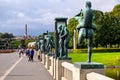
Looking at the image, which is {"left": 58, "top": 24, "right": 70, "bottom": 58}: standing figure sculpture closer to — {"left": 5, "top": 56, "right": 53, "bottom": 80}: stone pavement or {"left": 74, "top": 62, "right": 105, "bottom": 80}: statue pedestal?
{"left": 5, "top": 56, "right": 53, "bottom": 80}: stone pavement

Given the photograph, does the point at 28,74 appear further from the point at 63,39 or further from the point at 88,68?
the point at 88,68

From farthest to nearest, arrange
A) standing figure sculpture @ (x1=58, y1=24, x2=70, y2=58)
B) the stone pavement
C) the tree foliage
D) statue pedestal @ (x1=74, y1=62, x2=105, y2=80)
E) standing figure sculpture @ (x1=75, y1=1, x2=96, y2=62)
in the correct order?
the tree foliage, the stone pavement, standing figure sculpture @ (x1=58, y1=24, x2=70, y2=58), standing figure sculpture @ (x1=75, y1=1, x2=96, y2=62), statue pedestal @ (x1=74, y1=62, x2=105, y2=80)

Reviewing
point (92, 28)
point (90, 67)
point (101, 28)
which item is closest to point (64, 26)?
point (92, 28)

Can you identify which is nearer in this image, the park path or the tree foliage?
the park path

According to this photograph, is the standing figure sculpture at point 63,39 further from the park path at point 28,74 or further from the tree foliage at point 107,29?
the tree foliage at point 107,29

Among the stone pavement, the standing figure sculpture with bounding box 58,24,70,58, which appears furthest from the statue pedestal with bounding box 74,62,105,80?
the stone pavement

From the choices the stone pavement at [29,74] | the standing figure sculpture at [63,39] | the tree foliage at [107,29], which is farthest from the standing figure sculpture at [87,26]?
the tree foliage at [107,29]

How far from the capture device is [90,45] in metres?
11.5

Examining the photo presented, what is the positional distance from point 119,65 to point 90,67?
39.6m

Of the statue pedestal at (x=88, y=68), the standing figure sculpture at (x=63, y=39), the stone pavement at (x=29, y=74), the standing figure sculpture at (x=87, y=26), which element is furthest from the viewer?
the stone pavement at (x=29, y=74)

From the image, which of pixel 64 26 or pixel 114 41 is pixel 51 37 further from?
pixel 114 41

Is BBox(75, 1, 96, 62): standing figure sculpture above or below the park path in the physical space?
above

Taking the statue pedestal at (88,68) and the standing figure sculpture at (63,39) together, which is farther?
the standing figure sculpture at (63,39)

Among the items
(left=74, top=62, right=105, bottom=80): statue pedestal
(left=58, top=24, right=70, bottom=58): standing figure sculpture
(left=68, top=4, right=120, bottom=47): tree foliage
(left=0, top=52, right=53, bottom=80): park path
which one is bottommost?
(left=0, top=52, right=53, bottom=80): park path
